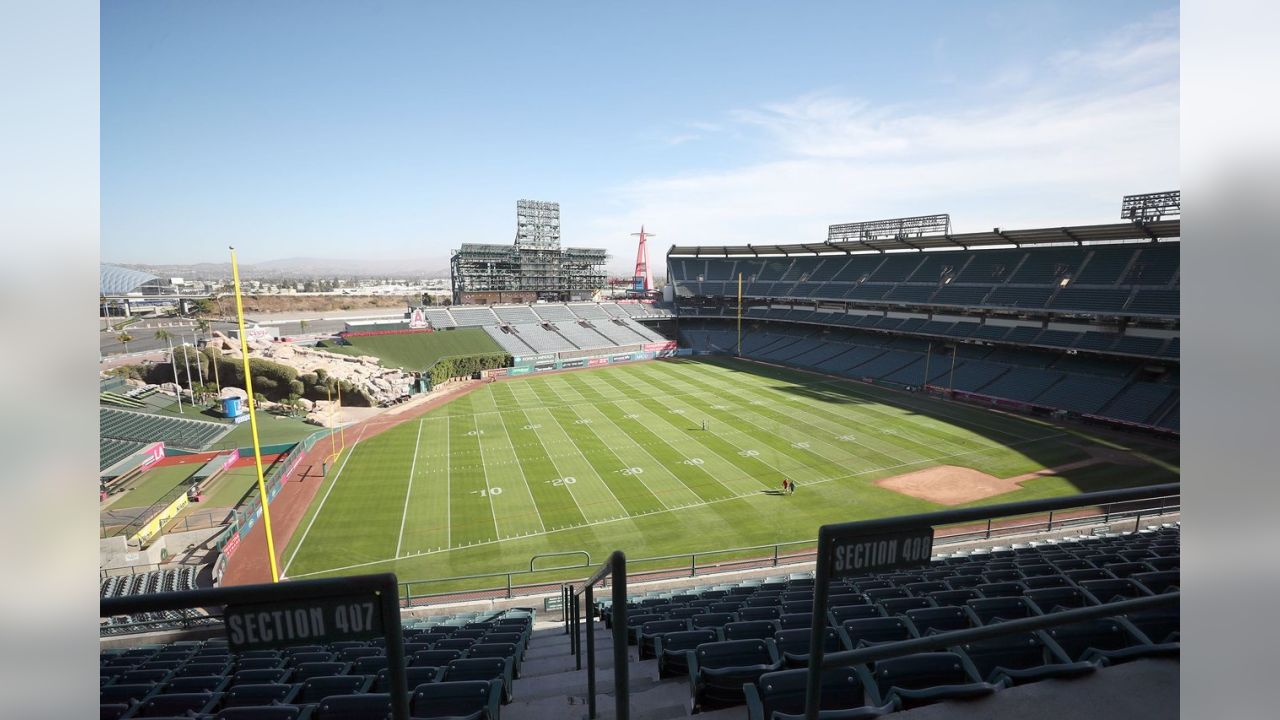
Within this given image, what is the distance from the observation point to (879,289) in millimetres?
56531

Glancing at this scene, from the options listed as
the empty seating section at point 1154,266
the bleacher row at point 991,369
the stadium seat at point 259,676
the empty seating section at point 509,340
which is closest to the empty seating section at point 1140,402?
the bleacher row at point 991,369

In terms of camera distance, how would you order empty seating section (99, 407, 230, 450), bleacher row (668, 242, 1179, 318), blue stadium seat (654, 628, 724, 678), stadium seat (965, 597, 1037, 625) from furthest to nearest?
bleacher row (668, 242, 1179, 318) < empty seating section (99, 407, 230, 450) < blue stadium seat (654, 628, 724, 678) < stadium seat (965, 597, 1037, 625)

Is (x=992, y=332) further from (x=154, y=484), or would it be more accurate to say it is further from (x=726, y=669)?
(x=154, y=484)

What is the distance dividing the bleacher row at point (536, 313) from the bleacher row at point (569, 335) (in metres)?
1.50

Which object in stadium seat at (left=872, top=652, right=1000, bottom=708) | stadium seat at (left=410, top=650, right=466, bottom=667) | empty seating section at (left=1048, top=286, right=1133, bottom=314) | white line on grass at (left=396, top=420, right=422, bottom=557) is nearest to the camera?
stadium seat at (left=872, top=652, right=1000, bottom=708)

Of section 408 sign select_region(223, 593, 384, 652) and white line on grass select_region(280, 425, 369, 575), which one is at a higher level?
section 408 sign select_region(223, 593, 384, 652)

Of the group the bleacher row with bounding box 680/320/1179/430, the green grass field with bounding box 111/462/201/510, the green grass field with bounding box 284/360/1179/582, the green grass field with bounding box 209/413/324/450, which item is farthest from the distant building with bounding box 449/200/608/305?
the green grass field with bounding box 111/462/201/510

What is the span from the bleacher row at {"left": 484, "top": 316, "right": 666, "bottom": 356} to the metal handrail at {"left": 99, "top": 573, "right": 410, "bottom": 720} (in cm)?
5330

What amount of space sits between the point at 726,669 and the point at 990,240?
55.7m

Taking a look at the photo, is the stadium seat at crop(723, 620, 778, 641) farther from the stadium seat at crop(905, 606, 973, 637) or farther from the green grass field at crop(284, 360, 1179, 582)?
the green grass field at crop(284, 360, 1179, 582)

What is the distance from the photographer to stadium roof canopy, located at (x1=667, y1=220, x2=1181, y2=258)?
1537 inches

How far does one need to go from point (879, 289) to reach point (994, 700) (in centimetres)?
5867

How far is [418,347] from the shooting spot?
53156 millimetres

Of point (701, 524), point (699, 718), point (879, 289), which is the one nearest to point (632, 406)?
point (701, 524)
